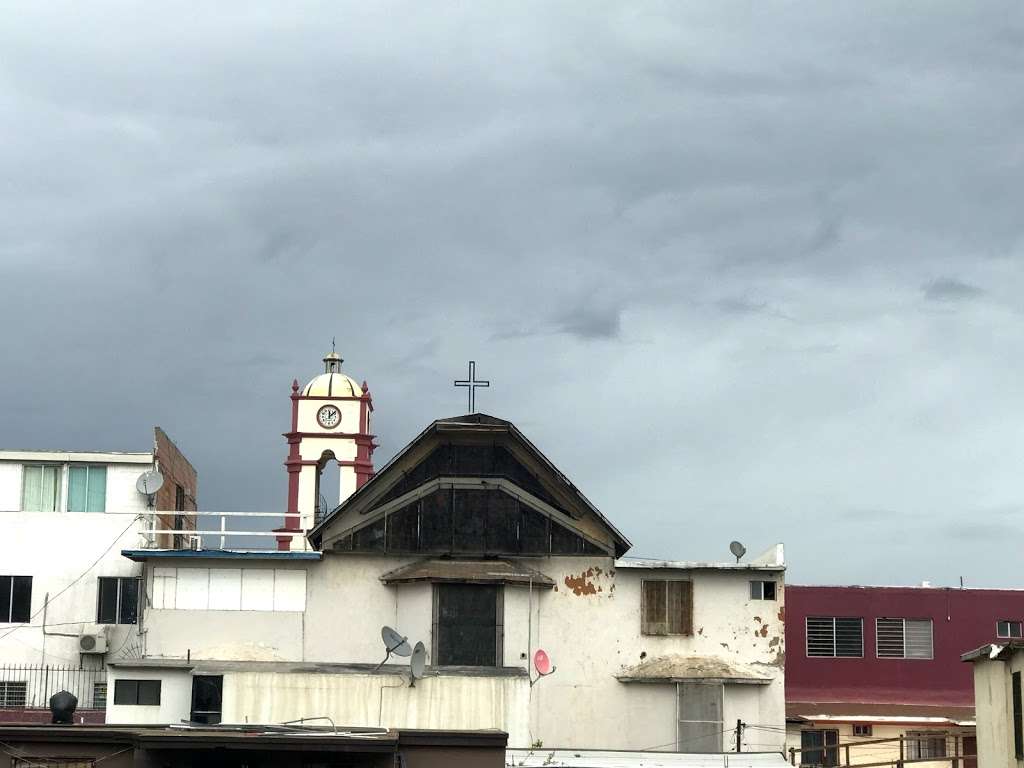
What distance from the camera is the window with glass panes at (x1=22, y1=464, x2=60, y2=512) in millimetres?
57094

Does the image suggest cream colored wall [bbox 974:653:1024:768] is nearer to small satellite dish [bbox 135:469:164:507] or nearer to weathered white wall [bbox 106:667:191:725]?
weathered white wall [bbox 106:667:191:725]

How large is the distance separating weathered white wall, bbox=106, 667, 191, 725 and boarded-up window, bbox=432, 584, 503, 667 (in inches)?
305

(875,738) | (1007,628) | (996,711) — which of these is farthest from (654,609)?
(1007,628)

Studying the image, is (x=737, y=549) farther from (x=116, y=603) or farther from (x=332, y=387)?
(x=332, y=387)

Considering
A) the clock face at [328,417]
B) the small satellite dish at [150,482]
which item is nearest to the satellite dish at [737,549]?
the small satellite dish at [150,482]

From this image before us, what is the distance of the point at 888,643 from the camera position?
62656mm

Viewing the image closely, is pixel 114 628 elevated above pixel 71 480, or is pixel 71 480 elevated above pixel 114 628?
pixel 71 480

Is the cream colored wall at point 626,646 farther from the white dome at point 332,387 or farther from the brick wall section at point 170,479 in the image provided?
the white dome at point 332,387

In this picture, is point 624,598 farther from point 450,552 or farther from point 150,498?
point 150,498

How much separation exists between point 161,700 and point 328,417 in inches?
1450

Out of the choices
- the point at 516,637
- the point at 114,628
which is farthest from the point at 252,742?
the point at 114,628

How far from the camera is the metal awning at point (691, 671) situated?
52.1 metres

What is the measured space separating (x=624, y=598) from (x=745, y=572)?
397 centimetres

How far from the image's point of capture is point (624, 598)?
5334 cm
